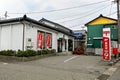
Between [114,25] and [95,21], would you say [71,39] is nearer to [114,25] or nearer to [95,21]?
[95,21]

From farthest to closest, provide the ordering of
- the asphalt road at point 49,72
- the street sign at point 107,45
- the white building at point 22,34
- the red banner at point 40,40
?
the red banner at point 40,40
the white building at point 22,34
the street sign at point 107,45
the asphalt road at point 49,72

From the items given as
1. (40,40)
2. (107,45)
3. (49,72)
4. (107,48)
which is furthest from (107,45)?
(40,40)

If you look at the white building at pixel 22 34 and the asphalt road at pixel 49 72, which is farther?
the white building at pixel 22 34

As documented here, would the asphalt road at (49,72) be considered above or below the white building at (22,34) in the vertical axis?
below

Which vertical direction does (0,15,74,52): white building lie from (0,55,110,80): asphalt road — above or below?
above

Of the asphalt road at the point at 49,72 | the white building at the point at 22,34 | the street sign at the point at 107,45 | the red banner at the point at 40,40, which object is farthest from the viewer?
the red banner at the point at 40,40

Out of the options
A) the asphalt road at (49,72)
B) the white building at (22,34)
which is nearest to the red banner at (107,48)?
the asphalt road at (49,72)

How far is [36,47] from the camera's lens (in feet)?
49.3

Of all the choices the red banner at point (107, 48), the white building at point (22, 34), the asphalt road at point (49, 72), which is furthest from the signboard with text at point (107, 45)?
the white building at point (22, 34)

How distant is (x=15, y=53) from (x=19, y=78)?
23.8ft

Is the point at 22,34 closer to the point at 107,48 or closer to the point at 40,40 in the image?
the point at 40,40

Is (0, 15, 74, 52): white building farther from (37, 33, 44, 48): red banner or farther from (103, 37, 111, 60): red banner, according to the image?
(103, 37, 111, 60): red banner

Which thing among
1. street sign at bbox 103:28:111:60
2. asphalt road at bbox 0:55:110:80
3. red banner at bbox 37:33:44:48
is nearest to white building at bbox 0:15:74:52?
red banner at bbox 37:33:44:48

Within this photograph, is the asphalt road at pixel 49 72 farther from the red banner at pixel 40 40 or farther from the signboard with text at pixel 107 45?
the red banner at pixel 40 40
